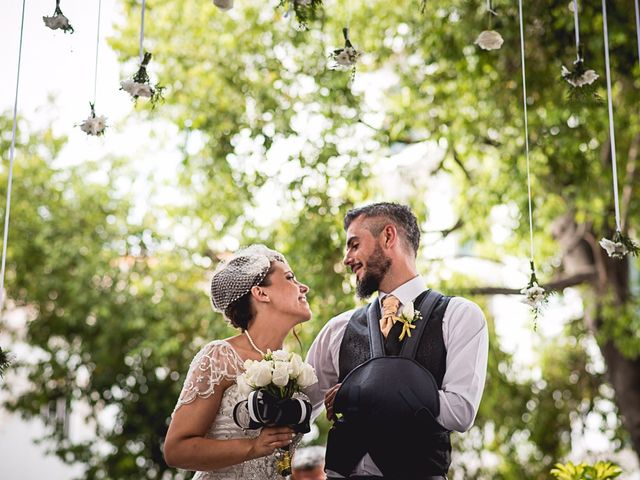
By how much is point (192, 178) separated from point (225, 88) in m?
0.94

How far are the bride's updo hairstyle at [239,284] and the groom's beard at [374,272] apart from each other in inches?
13.7

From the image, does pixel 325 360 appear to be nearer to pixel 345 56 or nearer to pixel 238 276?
pixel 238 276

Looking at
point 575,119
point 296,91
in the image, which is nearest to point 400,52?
point 296,91

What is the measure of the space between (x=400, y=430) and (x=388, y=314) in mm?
361

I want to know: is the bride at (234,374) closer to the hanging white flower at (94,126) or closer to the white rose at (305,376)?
the white rose at (305,376)

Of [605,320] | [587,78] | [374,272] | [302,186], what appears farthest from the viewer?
[605,320]

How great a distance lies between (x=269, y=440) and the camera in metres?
2.51

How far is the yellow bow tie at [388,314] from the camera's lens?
8.40ft

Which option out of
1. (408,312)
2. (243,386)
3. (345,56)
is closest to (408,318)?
(408,312)

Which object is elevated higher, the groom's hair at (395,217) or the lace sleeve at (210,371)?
the groom's hair at (395,217)

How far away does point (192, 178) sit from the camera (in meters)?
7.05

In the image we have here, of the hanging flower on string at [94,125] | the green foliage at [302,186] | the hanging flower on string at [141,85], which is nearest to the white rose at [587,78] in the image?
the hanging flower on string at [141,85]

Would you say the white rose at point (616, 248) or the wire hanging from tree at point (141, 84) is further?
the white rose at point (616, 248)

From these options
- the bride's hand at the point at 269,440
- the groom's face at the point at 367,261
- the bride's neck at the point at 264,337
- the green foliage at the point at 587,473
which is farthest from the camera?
the green foliage at the point at 587,473
